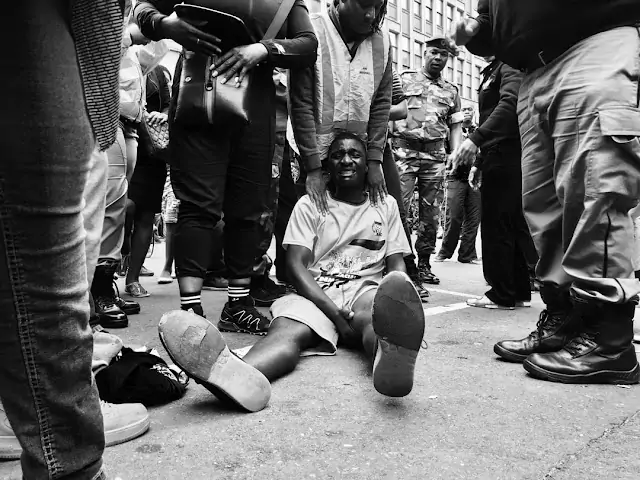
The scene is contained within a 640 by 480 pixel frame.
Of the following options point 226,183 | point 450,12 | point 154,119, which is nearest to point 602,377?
point 226,183

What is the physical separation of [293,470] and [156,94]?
362 centimetres

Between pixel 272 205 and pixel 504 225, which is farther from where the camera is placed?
pixel 272 205

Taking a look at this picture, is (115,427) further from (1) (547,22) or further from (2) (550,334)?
(1) (547,22)

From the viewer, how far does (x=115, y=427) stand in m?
1.63

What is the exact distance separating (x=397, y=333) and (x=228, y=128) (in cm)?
141

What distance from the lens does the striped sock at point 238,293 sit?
9.67ft

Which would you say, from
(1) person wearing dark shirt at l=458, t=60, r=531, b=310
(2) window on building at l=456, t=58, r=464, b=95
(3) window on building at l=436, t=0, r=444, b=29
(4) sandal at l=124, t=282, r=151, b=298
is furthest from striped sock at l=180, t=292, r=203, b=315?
(3) window on building at l=436, t=0, r=444, b=29

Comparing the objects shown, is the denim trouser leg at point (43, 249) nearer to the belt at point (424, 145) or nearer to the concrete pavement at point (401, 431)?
the concrete pavement at point (401, 431)

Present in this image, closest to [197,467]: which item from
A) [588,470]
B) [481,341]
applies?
[588,470]

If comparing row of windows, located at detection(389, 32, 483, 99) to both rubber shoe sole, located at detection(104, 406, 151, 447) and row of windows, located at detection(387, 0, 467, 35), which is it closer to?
row of windows, located at detection(387, 0, 467, 35)

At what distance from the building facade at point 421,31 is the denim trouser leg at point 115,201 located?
3397cm

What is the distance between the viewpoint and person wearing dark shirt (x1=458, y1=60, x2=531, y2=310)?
3.84m

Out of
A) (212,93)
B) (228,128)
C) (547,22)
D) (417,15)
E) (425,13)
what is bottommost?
(417,15)

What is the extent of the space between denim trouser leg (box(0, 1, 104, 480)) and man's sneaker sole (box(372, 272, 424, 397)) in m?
0.97
